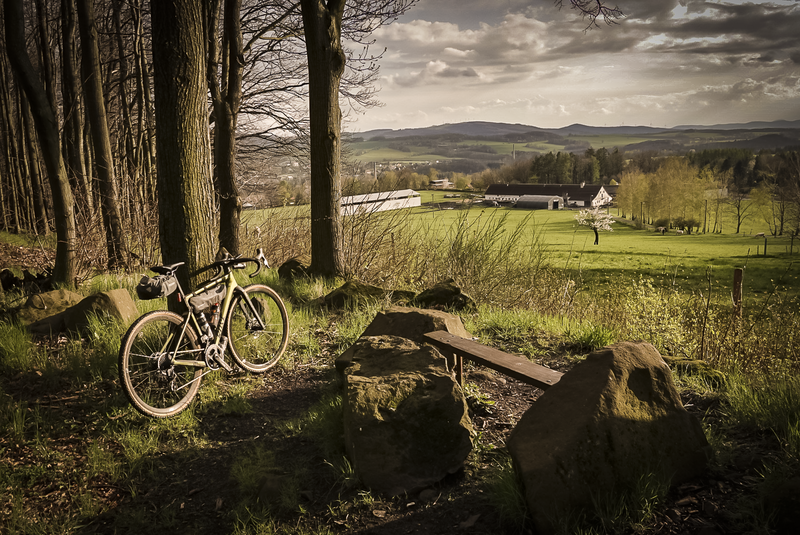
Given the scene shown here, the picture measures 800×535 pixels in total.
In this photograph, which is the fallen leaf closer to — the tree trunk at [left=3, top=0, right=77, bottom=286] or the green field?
the green field

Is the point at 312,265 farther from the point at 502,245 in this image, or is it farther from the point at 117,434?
the point at 117,434

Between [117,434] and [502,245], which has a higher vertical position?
[502,245]

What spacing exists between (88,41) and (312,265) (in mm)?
5221

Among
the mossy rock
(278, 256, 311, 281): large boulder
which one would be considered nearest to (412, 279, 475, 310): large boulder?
(278, 256, 311, 281): large boulder

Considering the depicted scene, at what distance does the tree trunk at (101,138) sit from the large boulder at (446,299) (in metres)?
5.30

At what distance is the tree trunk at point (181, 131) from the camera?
4.65 metres

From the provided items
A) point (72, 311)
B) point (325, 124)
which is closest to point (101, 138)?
point (325, 124)

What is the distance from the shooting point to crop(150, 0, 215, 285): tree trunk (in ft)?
Result: 15.3

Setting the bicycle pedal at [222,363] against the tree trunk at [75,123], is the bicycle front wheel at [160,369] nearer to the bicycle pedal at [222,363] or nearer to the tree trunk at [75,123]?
the bicycle pedal at [222,363]

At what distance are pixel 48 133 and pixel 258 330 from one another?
4.06m

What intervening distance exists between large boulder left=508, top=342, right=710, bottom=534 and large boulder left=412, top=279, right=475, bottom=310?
3.79 metres

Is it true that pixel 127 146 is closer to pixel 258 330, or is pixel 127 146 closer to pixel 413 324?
pixel 258 330

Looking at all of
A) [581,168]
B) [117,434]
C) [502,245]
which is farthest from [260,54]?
[581,168]

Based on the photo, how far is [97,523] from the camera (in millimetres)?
3080
